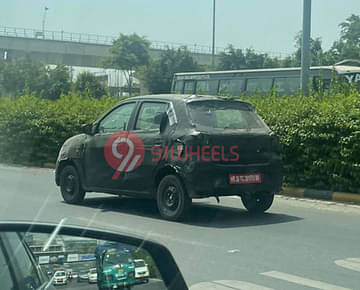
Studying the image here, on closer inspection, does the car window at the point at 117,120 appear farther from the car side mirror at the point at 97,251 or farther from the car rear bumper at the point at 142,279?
the car rear bumper at the point at 142,279

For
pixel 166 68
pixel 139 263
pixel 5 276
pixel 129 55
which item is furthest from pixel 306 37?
pixel 129 55

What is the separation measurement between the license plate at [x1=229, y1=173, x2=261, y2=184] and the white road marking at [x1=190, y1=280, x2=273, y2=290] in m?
3.11

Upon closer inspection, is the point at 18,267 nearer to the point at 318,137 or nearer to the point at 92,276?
the point at 92,276

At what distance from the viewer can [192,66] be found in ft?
204

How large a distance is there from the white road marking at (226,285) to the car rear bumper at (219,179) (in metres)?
2.90

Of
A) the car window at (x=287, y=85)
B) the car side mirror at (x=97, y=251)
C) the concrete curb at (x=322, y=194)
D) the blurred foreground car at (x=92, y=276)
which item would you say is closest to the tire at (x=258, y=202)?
the concrete curb at (x=322, y=194)

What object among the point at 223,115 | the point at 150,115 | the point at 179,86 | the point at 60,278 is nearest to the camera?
the point at 60,278

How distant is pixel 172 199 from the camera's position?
905cm

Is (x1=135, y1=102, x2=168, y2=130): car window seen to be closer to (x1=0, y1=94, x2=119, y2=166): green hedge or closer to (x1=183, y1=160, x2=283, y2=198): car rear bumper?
(x1=183, y1=160, x2=283, y2=198): car rear bumper

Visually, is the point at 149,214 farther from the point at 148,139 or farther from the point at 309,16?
the point at 309,16

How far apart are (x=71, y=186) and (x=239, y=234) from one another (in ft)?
12.1

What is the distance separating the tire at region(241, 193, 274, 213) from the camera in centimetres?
984

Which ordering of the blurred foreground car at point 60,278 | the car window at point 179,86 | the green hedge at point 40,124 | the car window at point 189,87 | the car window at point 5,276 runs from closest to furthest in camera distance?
the car window at point 5,276 < the blurred foreground car at point 60,278 < the green hedge at point 40,124 < the car window at point 189,87 < the car window at point 179,86

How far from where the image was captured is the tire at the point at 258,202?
984 cm
